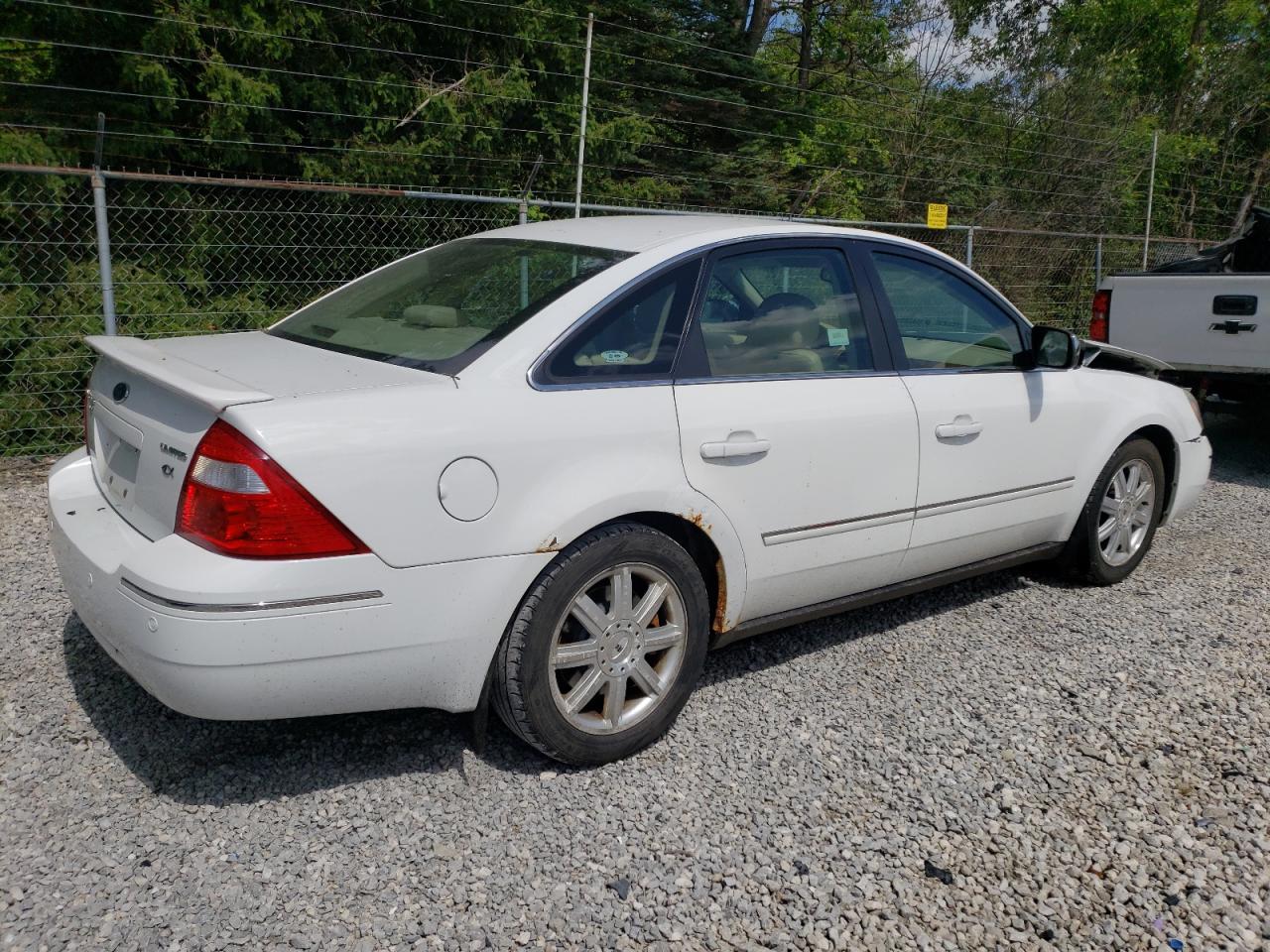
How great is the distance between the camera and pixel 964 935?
2502 millimetres

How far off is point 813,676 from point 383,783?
63.8 inches

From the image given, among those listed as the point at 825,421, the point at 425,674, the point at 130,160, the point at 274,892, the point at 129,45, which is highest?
the point at 129,45

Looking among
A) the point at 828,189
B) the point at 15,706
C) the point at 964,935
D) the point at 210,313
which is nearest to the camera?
the point at 964,935

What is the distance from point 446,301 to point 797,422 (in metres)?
1.22

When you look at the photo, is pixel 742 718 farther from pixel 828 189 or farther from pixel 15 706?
pixel 828 189

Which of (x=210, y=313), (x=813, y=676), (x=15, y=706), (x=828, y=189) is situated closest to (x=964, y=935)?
(x=813, y=676)

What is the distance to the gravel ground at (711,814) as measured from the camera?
8.25ft

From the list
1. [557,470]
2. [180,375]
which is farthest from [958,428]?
[180,375]

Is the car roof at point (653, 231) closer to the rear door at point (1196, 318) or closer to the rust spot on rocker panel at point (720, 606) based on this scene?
the rust spot on rocker panel at point (720, 606)

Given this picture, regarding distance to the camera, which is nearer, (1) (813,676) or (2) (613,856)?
(2) (613,856)

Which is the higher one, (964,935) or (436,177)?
(436,177)

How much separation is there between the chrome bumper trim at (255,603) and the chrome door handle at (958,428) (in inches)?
87.5

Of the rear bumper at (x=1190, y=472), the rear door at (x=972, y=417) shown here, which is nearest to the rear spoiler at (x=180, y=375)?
the rear door at (x=972, y=417)

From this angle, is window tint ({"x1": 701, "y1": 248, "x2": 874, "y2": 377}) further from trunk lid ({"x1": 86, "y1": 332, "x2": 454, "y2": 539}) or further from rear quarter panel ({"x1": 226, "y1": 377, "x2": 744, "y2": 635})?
trunk lid ({"x1": 86, "y1": 332, "x2": 454, "y2": 539})
